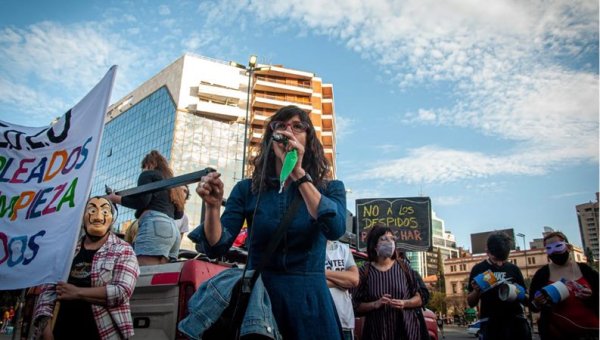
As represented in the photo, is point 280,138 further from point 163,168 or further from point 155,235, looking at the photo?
point 163,168

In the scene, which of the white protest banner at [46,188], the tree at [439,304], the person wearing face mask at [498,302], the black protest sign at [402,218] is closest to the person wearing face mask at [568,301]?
the person wearing face mask at [498,302]

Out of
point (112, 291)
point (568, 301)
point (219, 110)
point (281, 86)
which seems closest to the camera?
point (112, 291)

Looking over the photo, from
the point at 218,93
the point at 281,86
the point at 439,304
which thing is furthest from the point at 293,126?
the point at 439,304

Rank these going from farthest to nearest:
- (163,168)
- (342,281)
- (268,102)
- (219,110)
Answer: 1. (268,102)
2. (219,110)
3. (163,168)
4. (342,281)

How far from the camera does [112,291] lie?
2758 millimetres

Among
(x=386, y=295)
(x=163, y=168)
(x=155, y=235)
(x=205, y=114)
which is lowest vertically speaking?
(x=386, y=295)

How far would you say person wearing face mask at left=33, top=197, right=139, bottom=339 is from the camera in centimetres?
276

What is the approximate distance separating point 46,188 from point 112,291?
1.18m

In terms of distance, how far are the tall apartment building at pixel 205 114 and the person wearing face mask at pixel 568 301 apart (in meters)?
47.1

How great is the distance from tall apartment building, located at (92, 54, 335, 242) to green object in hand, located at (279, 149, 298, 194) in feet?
160

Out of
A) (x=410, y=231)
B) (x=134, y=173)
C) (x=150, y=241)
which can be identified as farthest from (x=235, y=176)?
(x=150, y=241)

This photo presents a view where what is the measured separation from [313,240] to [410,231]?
7263 millimetres

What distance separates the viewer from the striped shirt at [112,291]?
276 centimetres

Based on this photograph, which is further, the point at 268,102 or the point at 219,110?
the point at 268,102
